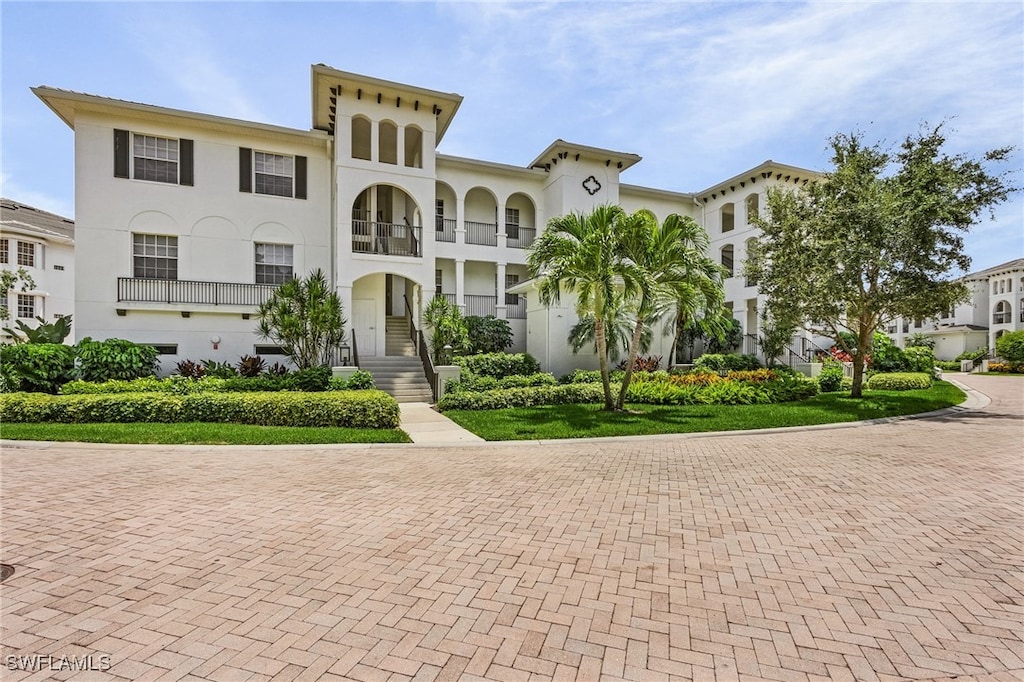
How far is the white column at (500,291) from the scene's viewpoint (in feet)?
73.0

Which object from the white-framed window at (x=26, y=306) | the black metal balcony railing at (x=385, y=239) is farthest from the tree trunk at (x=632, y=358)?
the white-framed window at (x=26, y=306)

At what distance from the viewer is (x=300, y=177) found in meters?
19.0

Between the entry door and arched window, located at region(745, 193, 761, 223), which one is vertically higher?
arched window, located at region(745, 193, 761, 223)

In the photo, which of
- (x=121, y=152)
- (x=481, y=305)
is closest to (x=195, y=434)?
(x=121, y=152)

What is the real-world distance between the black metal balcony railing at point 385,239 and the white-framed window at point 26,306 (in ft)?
67.5

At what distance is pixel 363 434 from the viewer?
9.76 meters

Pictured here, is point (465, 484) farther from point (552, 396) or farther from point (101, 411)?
point (101, 411)

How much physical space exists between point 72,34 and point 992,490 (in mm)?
14667

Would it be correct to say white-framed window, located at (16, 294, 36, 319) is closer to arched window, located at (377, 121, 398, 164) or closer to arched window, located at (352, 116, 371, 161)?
arched window, located at (352, 116, 371, 161)

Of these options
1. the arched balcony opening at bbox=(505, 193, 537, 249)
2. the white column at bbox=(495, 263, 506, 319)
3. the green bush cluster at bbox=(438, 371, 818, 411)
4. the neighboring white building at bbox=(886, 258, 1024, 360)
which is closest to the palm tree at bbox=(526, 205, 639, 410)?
the green bush cluster at bbox=(438, 371, 818, 411)

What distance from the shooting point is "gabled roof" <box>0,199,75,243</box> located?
24.9m

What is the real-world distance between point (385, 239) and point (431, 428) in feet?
36.8

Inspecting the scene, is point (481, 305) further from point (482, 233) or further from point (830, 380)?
point (830, 380)

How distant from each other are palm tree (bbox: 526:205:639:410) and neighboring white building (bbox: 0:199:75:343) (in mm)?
25088
